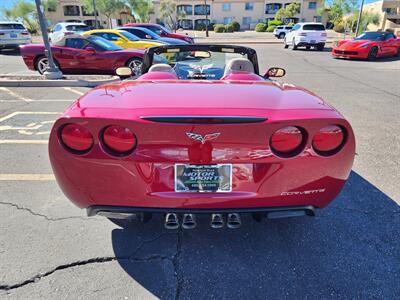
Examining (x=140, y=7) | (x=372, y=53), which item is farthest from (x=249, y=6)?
(x=372, y=53)

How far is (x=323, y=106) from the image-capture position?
1.95 meters

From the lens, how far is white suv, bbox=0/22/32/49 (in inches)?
647

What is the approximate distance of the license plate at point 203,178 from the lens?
1768mm

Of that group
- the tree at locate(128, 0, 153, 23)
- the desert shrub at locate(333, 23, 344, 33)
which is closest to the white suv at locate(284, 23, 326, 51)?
the desert shrub at locate(333, 23, 344, 33)

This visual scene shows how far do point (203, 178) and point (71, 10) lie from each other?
248ft

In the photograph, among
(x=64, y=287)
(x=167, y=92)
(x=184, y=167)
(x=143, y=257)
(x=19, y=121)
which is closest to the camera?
(x=184, y=167)

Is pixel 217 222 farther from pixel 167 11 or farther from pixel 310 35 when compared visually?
pixel 167 11

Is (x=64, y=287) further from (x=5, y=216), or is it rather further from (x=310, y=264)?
(x=310, y=264)

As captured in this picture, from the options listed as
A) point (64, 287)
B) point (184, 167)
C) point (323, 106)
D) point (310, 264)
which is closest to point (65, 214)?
point (64, 287)

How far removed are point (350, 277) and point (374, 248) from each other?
16.6 inches

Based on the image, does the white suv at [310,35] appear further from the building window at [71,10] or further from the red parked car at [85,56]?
the building window at [71,10]

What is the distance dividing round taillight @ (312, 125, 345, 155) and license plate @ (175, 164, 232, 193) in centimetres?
57

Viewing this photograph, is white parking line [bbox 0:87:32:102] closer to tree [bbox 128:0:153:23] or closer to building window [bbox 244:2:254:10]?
tree [bbox 128:0:153:23]

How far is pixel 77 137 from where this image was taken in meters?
1.80
